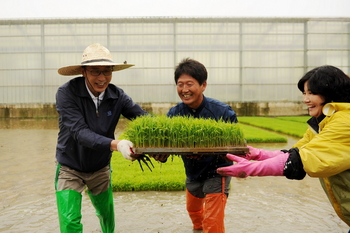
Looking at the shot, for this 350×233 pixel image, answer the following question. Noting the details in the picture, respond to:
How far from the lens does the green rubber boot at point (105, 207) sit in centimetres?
391

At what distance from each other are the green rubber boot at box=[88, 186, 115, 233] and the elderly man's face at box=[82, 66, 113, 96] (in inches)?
41.5

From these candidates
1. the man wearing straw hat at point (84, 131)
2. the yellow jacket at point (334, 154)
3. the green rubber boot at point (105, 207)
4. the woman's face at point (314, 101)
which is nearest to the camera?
the yellow jacket at point (334, 154)

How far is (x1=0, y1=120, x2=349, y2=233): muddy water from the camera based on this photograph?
453 cm

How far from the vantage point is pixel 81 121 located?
3434 mm

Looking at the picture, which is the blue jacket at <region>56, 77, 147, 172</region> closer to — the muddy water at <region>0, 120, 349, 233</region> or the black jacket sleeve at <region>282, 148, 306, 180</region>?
the muddy water at <region>0, 120, 349, 233</region>

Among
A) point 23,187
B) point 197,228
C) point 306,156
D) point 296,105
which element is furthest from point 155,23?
point 306,156

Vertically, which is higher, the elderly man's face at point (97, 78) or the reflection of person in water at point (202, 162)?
the elderly man's face at point (97, 78)

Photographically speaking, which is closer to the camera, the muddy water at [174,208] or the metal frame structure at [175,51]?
the muddy water at [174,208]

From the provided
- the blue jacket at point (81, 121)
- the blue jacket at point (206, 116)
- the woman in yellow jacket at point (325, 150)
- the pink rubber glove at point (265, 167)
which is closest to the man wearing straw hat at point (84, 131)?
the blue jacket at point (81, 121)

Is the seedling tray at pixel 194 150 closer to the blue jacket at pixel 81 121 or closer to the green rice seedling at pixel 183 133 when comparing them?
the green rice seedling at pixel 183 133

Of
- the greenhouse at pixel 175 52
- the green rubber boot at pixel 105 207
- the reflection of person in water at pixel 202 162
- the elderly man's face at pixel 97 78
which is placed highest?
the greenhouse at pixel 175 52

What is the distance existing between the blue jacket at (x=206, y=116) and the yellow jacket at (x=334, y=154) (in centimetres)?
134

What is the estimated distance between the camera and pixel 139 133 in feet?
11.2

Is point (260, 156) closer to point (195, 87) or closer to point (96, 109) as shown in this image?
point (195, 87)
